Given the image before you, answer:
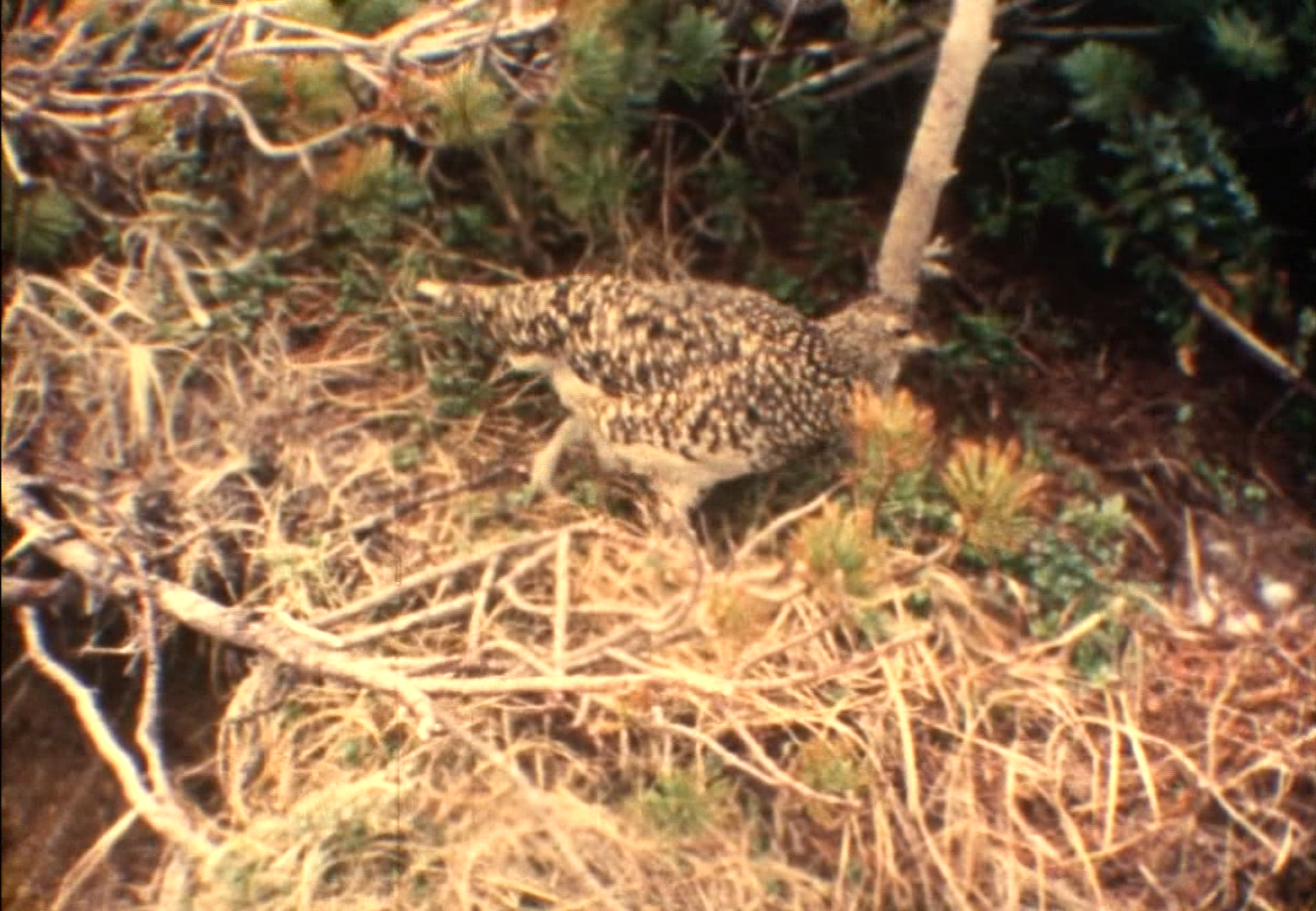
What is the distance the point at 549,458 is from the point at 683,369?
229 millimetres

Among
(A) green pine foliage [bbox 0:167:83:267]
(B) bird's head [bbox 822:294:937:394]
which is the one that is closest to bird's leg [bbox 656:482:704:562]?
(B) bird's head [bbox 822:294:937:394]

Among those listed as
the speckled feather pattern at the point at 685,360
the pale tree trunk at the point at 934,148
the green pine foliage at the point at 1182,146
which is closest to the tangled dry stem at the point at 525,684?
the speckled feather pattern at the point at 685,360

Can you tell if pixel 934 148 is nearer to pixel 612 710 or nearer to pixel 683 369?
pixel 683 369

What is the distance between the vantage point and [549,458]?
5.89ft

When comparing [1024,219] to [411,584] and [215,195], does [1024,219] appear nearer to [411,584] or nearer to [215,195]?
[411,584]

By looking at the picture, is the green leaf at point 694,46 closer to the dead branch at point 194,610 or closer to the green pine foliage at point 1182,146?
the green pine foliage at point 1182,146

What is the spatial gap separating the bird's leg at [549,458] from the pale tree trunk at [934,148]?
53cm

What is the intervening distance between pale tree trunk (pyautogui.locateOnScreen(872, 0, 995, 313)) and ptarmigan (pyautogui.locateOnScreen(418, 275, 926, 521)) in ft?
0.25

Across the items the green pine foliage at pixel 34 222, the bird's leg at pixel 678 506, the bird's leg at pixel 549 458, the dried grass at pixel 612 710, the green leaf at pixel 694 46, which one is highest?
the green leaf at pixel 694 46

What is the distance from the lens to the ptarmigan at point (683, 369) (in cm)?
183

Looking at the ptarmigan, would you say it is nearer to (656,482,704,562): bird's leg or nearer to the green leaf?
(656,482,704,562): bird's leg

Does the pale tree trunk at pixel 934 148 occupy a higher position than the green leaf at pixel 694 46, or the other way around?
the green leaf at pixel 694 46

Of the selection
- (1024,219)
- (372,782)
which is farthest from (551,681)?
(1024,219)

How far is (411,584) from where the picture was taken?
171 centimetres
